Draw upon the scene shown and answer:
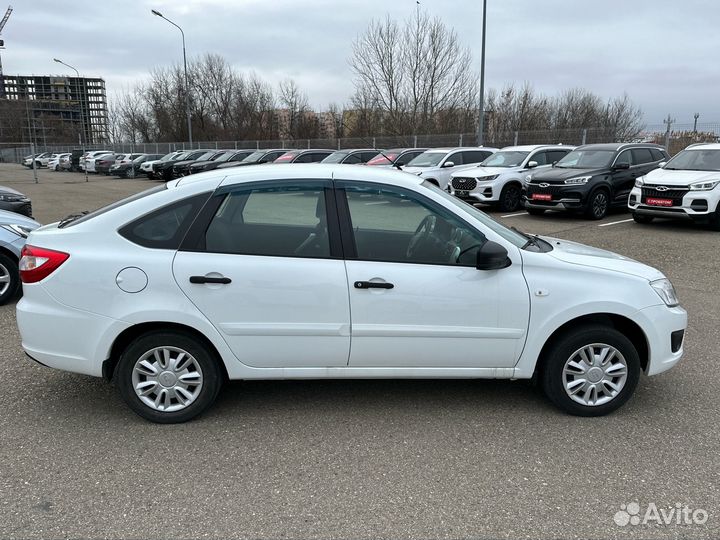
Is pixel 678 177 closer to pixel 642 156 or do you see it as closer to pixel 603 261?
pixel 642 156

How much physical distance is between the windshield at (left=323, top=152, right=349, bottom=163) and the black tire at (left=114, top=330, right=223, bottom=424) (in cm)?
1849

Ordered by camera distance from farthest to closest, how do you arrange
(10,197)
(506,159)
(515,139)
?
1. (515,139)
2. (506,159)
3. (10,197)

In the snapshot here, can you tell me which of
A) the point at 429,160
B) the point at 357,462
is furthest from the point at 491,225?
the point at 429,160

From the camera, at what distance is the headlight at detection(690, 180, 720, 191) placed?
1107cm

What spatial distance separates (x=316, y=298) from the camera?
11.4 feet

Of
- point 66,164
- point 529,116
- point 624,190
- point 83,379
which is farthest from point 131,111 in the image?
point 83,379

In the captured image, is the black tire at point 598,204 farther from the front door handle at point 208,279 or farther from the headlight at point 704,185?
the front door handle at point 208,279

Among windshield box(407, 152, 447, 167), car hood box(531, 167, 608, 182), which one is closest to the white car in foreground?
car hood box(531, 167, 608, 182)

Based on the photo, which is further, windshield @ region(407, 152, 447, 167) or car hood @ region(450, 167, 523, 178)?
windshield @ region(407, 152, 447, 167)

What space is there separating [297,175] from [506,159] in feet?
43.3

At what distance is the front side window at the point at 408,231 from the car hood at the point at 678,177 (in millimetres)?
9641

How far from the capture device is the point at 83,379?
4402 millimetres

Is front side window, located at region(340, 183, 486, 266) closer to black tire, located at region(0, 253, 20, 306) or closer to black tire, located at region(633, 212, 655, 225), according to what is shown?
black tire, located at region(0, 253, 20, 306)

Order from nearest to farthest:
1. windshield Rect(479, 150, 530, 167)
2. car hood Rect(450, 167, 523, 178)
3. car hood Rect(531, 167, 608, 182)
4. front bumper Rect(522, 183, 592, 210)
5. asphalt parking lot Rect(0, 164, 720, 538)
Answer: asphalt parking lot Rect(0, 164, 720, 538)
front bumper Rect(522, 183, 592, 210)
car hood Rect(531, 167, 608, 182)
car hood Rect(450, 167, 523, 178)
windshield Rect(479, 150, 530, 167)
